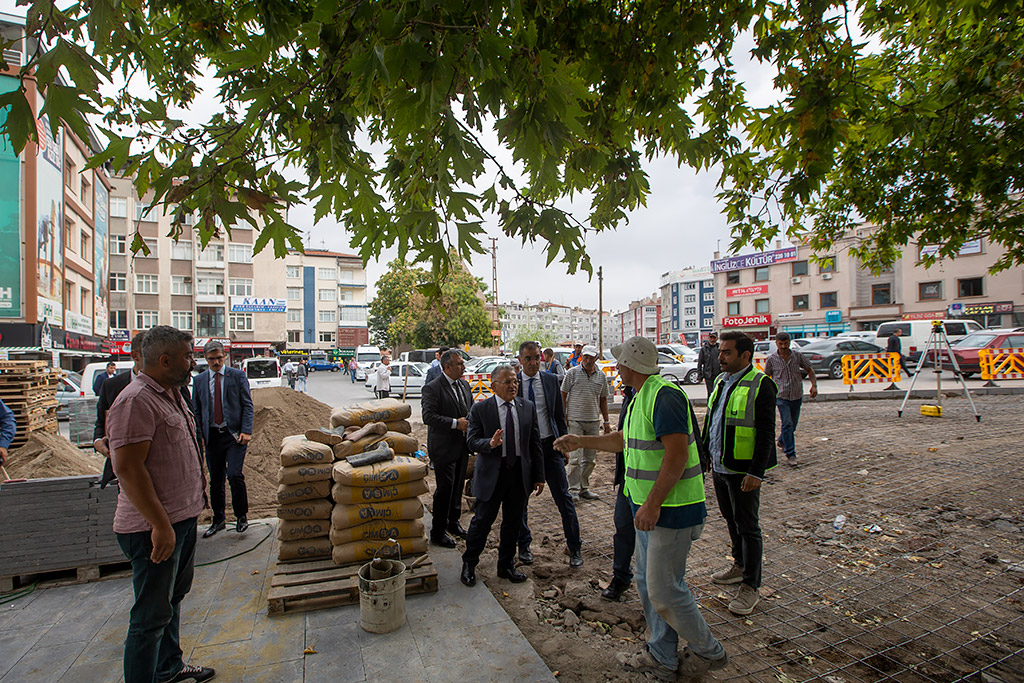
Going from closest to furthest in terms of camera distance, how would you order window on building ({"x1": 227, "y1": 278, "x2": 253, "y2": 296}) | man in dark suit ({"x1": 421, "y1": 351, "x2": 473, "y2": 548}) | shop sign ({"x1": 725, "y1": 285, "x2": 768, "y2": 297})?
man in dark suit ({"x1": 421, "y1": 351, "x2": 473, "y2": 548}) < window on building ({"x1": 227, "y1": 278, "x2": 253, "y2": 296}) < shop sign ({"x1": 725, "y1": 285, "x2": 768, "y2": 297})

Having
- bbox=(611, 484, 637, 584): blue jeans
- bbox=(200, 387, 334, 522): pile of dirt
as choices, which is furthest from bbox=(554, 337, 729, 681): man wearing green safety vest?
bbox=(200, 387, 334, 522): pile of dirt

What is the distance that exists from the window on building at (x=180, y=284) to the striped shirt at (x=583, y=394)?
158 ft

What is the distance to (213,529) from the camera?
205 inches

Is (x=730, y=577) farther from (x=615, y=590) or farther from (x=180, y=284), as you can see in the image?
(x=180, y=284)

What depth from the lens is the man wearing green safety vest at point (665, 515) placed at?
285 cm

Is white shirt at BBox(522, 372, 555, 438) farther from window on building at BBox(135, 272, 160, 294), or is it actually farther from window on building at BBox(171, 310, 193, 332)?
window on building at BBox(135, 272, 160, 294)

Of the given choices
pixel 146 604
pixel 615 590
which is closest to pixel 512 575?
pixel 615 590

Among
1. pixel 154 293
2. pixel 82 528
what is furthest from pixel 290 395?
pixel 154 293

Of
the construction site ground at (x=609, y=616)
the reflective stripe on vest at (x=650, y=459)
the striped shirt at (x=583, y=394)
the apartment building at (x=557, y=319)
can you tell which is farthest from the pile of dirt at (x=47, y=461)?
the apartment building at (x=557, y=319)

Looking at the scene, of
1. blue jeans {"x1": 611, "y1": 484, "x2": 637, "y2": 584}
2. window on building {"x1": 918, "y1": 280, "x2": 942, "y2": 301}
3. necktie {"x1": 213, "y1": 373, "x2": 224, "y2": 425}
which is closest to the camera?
blue jeans {"x1": 611, "y1": 484, "x2": 637, "y2": 584}

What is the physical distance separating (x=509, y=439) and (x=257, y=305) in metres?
48.7

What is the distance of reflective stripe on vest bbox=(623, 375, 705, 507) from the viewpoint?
289 centimetres

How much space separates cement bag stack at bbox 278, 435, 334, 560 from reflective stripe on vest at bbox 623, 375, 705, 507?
2.64 metres

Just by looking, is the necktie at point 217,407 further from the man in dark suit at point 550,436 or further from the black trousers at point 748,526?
the black trousers at point 748,526
